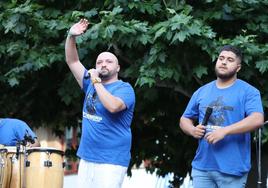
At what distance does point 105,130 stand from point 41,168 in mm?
1215

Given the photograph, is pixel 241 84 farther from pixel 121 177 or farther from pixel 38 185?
pixel 38 185

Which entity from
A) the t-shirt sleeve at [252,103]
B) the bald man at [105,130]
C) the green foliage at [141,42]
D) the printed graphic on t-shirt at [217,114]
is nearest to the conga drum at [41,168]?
the bald man at [105,130]

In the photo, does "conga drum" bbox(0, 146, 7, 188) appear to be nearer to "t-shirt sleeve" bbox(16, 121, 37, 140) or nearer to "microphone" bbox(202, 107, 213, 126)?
"t-shirt sleeve" bbox(16, 121, 37, 140)

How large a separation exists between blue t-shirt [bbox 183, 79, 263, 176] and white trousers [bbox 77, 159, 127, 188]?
71 cm

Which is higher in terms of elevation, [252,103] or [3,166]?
[252,103]

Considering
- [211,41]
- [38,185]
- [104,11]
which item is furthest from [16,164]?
[211,41]

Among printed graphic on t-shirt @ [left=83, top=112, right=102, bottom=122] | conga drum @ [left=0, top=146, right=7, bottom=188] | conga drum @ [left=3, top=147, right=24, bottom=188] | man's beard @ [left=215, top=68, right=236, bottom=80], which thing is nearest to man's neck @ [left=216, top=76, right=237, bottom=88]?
man's beard @ [left=215, top=68, right=236, bottom=80]

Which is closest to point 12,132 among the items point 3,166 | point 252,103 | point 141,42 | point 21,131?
point 21,131

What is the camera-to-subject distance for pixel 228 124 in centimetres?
518

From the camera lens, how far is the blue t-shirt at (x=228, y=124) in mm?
5180

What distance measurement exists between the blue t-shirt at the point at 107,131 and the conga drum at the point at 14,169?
44.1 inches

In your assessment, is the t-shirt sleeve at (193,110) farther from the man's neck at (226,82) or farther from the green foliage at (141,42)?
the green foliage at (141,42)

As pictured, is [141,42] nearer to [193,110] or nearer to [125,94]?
[125,94]

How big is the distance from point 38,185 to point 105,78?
142 cm
